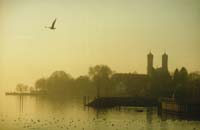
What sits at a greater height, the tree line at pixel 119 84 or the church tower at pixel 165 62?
the church tower at pixel 165 62

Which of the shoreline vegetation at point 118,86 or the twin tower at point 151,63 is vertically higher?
the twin tower at point 151,63

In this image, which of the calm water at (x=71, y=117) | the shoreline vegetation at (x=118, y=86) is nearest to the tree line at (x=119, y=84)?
the shoreline vegetation at (x=118, y=86)

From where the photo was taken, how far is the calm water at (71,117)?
14.1 feet

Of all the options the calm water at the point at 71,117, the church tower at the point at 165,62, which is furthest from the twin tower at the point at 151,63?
the calm water at the point at 71,117

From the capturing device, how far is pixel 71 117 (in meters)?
4.46

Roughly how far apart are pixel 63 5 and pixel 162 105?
1.34 metres

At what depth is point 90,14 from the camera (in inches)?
179

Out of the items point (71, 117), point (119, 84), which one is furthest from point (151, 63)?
point (71, 117)

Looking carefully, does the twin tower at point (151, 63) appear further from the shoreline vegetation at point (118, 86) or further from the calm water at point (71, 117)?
the calm water at point (71, 117)

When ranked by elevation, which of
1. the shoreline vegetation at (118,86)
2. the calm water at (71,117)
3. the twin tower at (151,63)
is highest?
the twin tower at (151,63)

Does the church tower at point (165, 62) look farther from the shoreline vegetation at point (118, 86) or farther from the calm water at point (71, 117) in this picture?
the calm water at point (71, 117)

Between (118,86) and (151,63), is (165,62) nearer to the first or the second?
(151,63)

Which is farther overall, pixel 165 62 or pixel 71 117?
pixel 71 117

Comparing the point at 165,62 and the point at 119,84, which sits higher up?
the point at 165,62
